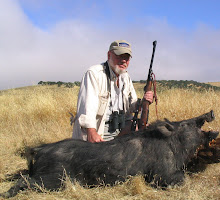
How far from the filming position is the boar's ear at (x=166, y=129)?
11.8 feet

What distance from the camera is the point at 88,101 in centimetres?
436

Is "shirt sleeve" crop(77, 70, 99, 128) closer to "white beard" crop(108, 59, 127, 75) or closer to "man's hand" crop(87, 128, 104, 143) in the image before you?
"man's hand" crop(87, 128, 104, 143)

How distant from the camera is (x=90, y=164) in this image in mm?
3301

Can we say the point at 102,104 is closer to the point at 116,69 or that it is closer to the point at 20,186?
the point at 116,69

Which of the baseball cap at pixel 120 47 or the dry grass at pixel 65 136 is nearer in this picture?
the dry grass at pixel 65 136

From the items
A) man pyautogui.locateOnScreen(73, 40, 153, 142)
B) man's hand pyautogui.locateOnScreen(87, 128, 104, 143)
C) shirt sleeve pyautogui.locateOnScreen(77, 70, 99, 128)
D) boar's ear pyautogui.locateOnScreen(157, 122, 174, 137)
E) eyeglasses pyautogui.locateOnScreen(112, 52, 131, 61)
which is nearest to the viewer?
boar's ear pyautogui.locateOnScreen(157, 122, 174, 137)

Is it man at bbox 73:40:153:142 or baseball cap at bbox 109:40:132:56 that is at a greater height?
baseball cap at bbox 109:40:132:56

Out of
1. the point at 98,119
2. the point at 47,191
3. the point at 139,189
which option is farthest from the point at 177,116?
the point at 47,191

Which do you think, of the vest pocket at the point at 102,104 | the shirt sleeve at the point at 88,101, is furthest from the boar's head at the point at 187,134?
the vest pocket at the point at 102,104

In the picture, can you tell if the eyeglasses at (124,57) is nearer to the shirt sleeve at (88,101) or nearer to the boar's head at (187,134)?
the shirt sleeve at (88,101)

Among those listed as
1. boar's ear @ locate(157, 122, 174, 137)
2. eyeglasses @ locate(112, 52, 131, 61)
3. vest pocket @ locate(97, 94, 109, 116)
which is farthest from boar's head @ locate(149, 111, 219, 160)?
eyeglasses @ locate(112, 52, 131, 61)

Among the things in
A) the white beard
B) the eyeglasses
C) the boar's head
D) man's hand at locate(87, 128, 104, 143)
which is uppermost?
the eyeglasses

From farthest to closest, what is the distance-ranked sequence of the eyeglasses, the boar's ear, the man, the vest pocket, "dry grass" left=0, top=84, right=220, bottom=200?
the eyeglasses
the vest pocket
the man
the boar's ear
"dry grass" left=0, top=84, right=220, bottom=200

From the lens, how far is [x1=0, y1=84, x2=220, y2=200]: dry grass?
3137 millimetres
